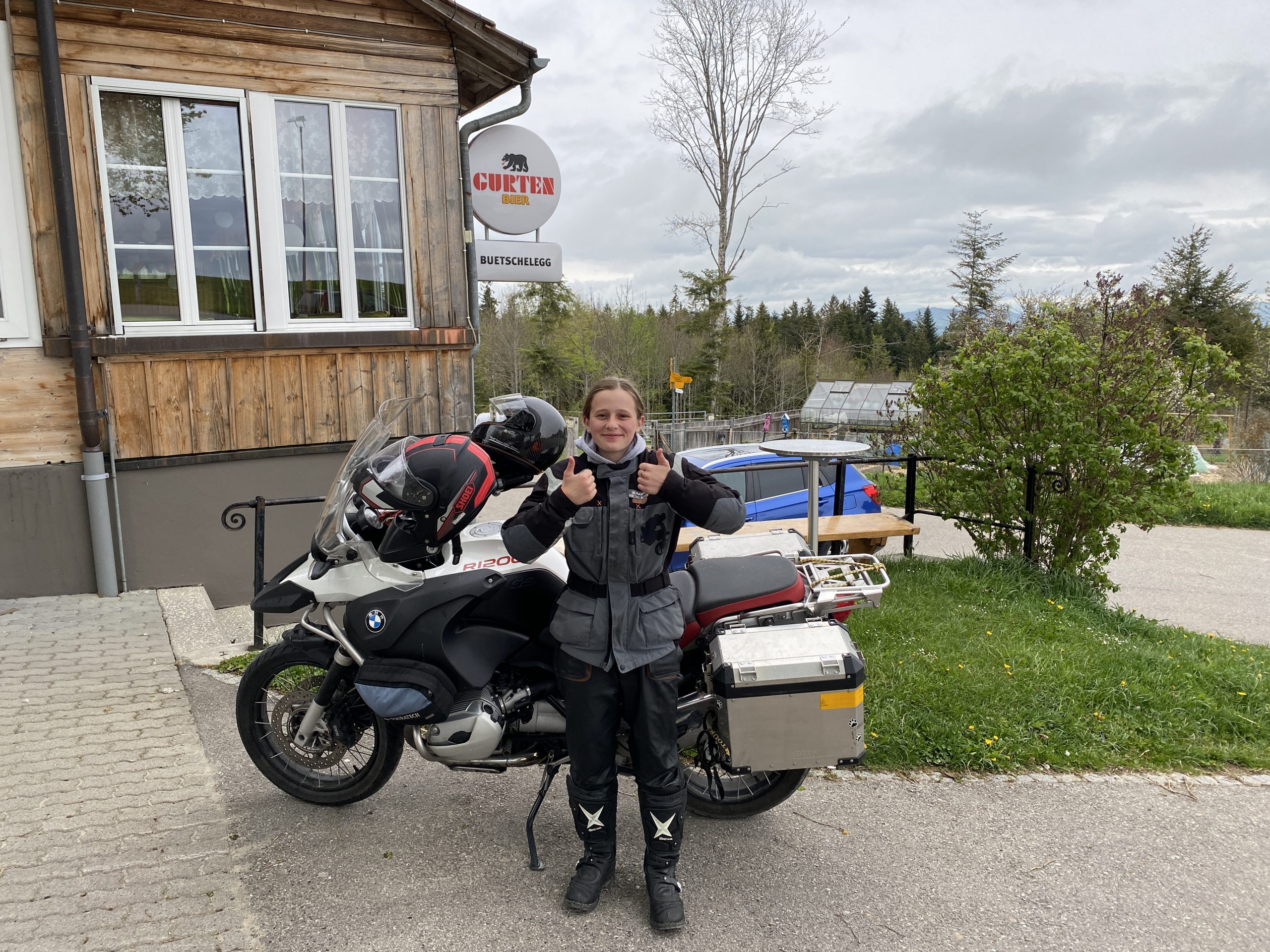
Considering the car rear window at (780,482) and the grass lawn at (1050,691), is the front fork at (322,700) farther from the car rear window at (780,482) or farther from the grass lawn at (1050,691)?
the car rear window at (780,482)

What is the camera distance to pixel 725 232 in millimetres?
34750

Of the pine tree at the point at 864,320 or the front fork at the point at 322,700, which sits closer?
the front fork at the point at 322,700

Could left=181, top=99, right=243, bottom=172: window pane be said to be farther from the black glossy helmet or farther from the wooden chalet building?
the black glossy helmet

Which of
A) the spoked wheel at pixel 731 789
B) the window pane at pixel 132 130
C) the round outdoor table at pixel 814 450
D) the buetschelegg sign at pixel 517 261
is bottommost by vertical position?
the spoked wheel at pixel 731 789

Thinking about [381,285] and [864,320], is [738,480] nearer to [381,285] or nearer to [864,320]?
[381,285]

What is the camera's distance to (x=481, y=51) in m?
7.49

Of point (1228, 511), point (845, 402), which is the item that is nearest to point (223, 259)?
point (1228, 511)

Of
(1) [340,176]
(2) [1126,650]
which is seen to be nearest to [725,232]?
(1) [340,176]

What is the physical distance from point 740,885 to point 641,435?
1591mm

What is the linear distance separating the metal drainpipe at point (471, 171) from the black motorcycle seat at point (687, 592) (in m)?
4.67

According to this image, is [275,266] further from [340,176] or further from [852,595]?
[852,595]

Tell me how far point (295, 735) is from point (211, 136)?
5.20 meters

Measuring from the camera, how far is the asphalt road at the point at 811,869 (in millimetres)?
2820

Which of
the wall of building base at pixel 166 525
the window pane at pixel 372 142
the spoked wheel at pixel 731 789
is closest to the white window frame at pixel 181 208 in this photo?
the window pane at pixel 372 142
